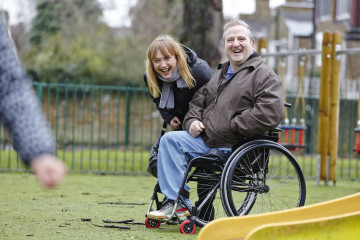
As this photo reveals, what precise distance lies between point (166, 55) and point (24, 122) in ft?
9.67

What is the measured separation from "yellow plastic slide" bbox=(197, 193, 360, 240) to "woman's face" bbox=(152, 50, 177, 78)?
1.62 m

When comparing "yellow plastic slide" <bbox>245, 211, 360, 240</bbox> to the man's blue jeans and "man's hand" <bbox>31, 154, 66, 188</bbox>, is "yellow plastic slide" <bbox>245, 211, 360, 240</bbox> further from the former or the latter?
the man's blue jeans

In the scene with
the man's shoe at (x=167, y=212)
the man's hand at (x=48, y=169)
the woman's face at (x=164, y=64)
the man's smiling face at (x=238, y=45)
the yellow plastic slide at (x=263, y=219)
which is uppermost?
the man's smiling face at (x=238, y=45)

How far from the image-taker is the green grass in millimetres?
4090

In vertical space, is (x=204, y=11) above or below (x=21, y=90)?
above

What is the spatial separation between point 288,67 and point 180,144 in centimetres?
2810

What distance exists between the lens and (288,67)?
104ft

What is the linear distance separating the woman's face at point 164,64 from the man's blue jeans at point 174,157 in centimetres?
51

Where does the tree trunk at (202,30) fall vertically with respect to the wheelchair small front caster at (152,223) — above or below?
above

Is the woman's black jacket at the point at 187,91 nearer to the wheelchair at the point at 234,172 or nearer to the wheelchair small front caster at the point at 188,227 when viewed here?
the wheelchair at the point at 234,172

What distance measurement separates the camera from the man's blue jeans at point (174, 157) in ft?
13.5

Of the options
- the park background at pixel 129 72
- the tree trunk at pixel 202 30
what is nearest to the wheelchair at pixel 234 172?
the park background at pixel 129 72

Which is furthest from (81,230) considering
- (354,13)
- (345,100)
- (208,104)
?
(354,13)

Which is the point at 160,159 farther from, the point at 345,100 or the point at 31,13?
the point at 31,13
